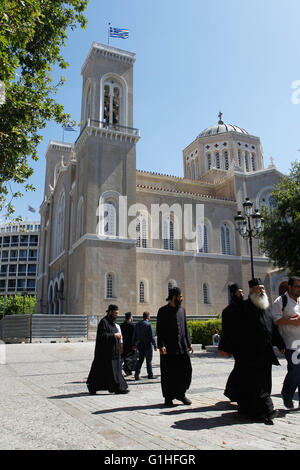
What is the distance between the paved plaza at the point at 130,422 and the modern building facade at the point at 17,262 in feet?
219

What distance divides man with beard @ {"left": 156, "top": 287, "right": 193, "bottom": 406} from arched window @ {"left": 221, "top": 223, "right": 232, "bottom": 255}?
2763cm

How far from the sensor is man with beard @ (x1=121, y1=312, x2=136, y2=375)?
9.65 m

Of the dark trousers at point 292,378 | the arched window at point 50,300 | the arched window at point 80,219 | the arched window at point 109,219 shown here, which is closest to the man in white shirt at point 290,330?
the dark trousers at point 292,378

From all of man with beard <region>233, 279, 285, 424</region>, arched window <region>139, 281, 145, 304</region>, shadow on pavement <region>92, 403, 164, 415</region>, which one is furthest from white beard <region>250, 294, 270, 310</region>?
arched window <region>139, 281, 145, 304</region>

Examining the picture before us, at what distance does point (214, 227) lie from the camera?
32812 millimetres

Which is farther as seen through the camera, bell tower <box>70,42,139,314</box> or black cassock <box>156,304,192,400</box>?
bell tower <box>70,42,139,314</box>

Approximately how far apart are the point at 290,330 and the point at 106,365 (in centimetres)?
328

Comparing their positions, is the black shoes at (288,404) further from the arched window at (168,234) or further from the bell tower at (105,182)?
the arched window at (168,234)

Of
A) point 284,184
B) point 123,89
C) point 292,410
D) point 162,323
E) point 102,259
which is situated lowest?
point 292,410

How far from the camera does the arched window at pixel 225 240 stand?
33156 mm

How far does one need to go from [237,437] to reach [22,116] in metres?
9.32

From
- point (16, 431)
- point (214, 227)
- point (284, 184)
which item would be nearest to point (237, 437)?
point (16, 431)

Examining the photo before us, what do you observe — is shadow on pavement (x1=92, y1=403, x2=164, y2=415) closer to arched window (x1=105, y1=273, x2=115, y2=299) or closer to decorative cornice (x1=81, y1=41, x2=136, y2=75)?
arched window (x1=105, y1=273, x2=115, y2=299)

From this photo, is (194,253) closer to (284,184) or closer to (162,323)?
(284,184)
